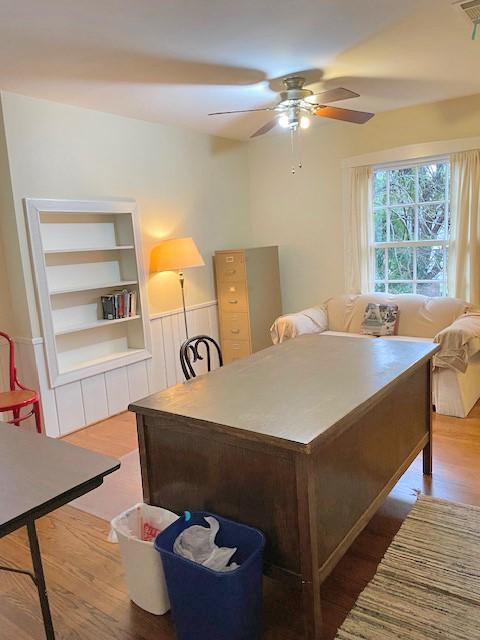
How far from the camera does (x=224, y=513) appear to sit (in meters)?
1.81

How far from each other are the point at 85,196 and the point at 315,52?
202 centimetres

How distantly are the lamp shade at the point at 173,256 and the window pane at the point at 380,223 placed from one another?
6.08 feet

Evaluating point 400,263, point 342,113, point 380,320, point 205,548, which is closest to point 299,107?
point 342,113

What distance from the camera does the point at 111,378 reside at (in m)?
4.07

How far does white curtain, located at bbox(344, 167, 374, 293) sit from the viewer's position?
4777mm

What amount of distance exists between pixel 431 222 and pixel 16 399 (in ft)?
12.6

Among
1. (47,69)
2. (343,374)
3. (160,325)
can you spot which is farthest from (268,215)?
(343,374)

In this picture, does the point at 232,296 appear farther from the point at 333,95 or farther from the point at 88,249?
the point at 333,95

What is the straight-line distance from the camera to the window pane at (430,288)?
462 cm

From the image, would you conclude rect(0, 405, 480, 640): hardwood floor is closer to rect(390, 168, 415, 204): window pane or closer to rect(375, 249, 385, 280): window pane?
rect(375, 249, 385, 280): window pane

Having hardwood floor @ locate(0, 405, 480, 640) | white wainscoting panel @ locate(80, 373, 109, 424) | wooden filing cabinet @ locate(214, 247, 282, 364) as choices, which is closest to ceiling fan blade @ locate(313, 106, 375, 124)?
wooden filing cabinet @ locate(214, 247, 282, 364)

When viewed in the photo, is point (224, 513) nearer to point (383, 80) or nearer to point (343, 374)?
point (343, 374)

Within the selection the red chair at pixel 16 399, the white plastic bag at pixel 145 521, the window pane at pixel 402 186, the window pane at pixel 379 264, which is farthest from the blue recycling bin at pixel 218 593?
the window pane at pixel 402 186

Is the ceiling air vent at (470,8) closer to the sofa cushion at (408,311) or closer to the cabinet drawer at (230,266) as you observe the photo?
the sofa cushion at (408,311)
